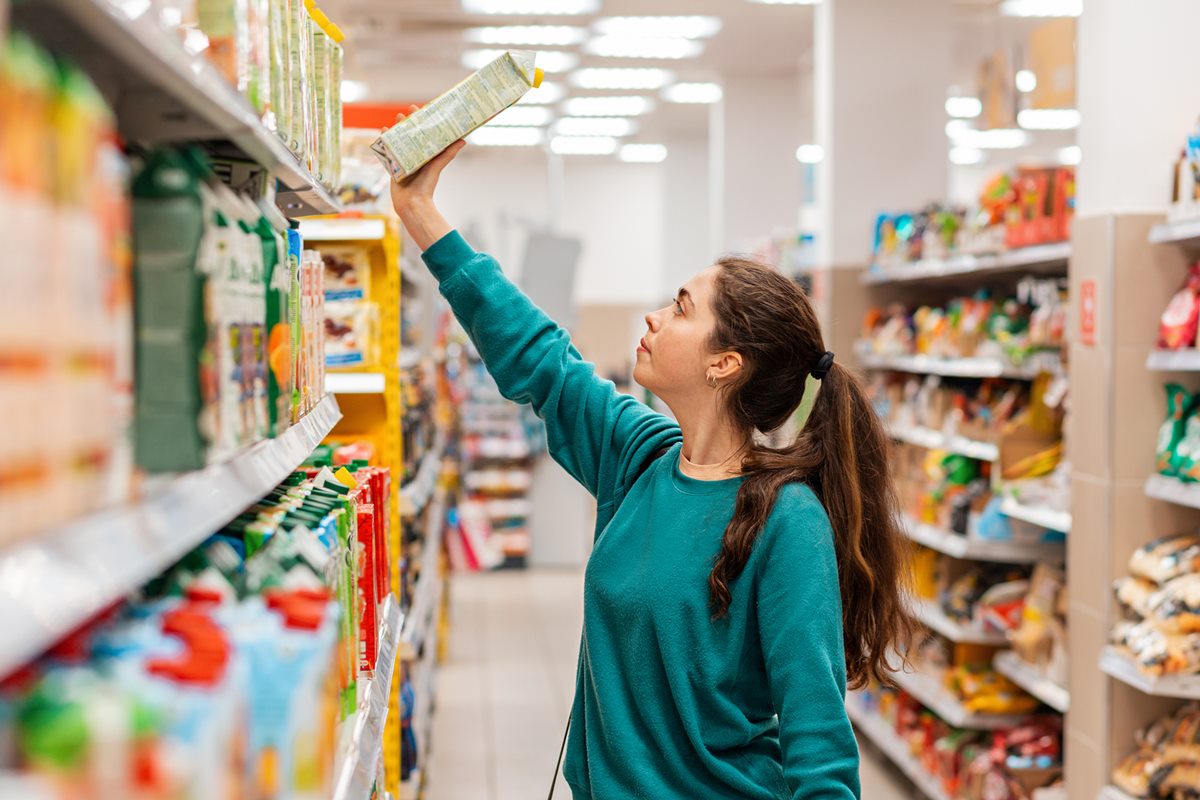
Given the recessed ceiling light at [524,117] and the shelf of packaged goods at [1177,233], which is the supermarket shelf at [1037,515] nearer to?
the shelf of packaged goods at [1177,233]

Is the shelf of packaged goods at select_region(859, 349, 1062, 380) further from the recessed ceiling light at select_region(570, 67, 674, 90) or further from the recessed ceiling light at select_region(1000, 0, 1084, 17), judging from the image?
the recessed ceiling light at select_region(570, 67, 674, 90)

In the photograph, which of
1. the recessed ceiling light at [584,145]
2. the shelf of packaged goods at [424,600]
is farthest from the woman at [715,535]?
the recessed ceiling light at [584,145]

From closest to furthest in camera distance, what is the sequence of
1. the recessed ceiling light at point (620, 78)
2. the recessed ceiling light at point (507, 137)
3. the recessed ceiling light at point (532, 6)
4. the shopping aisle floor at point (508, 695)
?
the shopping aisle floor at point (508, 695) → the recessed ceiling light at point (532, 6) → the recessed ceiling light at point (620, 78) → the recessed ceiling light at point (507, 137)

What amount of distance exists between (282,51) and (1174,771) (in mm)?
2871

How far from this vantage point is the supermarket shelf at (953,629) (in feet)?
15.9

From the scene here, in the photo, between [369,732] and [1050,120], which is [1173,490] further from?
[1050,120]

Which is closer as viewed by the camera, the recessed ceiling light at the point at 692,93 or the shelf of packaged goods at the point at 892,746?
the shelf of packaged goods at the point at 892,746

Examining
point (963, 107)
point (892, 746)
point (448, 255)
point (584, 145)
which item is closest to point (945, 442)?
point (892, 746)

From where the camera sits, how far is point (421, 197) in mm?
2168

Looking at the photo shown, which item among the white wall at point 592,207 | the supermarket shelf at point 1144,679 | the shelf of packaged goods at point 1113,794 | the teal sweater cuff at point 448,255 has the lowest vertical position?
the shelf of packaged goods at point 1113,794

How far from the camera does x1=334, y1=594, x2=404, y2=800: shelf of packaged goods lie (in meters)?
1.47

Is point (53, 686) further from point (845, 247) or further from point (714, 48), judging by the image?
point (714, 48)

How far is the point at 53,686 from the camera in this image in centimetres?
83

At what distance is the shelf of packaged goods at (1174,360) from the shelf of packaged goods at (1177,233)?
0.97ft
